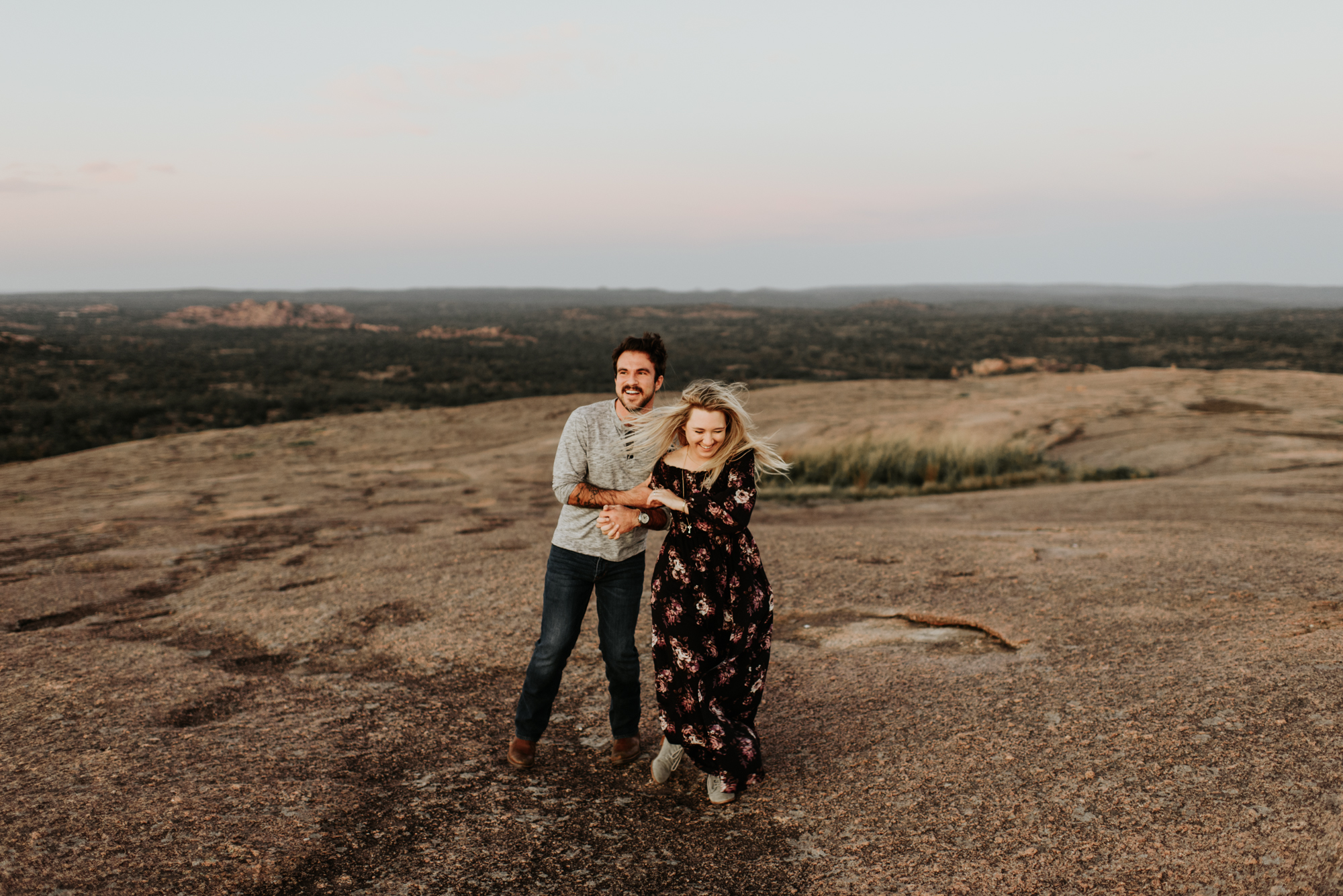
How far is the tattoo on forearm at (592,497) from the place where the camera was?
3.19 m

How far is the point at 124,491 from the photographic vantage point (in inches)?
513

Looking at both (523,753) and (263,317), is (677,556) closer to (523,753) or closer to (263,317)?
(523,753)

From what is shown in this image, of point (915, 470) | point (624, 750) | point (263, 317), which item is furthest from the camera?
point (263, 317)

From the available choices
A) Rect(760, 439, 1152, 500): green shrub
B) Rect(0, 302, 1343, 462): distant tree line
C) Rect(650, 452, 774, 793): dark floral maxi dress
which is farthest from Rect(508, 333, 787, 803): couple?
Rect(0, 302, 1343, 462): distant tree line

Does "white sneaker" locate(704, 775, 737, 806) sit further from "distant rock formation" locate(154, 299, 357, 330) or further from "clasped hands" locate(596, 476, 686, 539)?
"distant rock formation" locate(154, 299, 357, 330)

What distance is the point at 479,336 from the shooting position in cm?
5981

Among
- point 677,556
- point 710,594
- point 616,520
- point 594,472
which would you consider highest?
point 594,472

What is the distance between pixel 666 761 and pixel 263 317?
277 feet

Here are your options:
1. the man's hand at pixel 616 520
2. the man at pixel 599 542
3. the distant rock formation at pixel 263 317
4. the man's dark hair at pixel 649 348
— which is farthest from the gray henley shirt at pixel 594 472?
the distant rock formation at pixel 263 317

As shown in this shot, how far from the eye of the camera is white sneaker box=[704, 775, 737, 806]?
122 inches

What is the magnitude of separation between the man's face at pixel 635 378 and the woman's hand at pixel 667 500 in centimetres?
36

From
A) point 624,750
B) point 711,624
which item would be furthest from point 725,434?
point 624,750

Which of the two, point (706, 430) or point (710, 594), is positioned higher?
point (706, 430)

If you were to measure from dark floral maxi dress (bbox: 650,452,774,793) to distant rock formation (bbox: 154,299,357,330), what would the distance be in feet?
249
